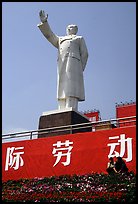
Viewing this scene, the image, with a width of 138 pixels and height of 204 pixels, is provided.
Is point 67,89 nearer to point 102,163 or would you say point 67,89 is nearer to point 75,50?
point 75,50

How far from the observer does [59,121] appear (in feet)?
39.3

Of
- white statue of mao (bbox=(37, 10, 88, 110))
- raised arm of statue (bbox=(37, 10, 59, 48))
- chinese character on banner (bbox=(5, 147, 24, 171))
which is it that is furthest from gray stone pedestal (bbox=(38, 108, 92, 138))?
raised arm of statue (bbox=(37, 10, 59, 48))

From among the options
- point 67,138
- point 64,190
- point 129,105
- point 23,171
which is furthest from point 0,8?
point 129,105

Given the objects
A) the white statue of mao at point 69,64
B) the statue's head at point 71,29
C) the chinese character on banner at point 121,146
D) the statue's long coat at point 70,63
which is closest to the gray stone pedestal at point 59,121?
the white statue of mao at point 69,64

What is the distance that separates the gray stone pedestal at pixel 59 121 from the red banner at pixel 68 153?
0.68 metres

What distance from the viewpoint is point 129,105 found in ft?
73.9

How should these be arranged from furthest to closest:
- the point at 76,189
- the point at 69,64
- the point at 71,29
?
1. the point at 71,29
2. the point at 69,64
3. the point at 76,189

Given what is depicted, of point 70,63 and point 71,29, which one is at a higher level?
point 71,29

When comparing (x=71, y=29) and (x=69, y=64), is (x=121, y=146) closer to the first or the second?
(x=69, y=64)

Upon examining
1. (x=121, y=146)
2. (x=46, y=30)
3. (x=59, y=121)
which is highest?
(x=46, y=30)

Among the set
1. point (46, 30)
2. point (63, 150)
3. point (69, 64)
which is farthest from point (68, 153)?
point (46, 30)

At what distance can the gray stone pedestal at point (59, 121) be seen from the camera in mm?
11580

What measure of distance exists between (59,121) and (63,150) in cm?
154

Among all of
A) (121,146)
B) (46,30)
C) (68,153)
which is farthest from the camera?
(46,30)
